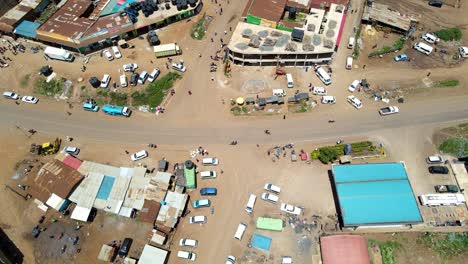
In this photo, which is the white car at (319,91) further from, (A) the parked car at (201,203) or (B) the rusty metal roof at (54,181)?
(B) the rusty metal roof at (54,181)

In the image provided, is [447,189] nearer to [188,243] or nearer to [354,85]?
[354,85]

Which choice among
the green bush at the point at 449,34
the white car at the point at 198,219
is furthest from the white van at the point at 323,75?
the white car at the point at 198,219

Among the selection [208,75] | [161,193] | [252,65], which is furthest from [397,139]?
[161,193]

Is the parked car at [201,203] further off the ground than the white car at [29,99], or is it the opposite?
the white car at [29,99]

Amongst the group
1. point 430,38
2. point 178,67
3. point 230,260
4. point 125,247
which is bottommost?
point 125,247

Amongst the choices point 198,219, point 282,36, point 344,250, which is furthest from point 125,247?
point 282,36

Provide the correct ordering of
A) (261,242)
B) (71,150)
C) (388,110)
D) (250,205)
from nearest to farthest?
(261,242)
(250,205)
(71,150)
(388,110)
